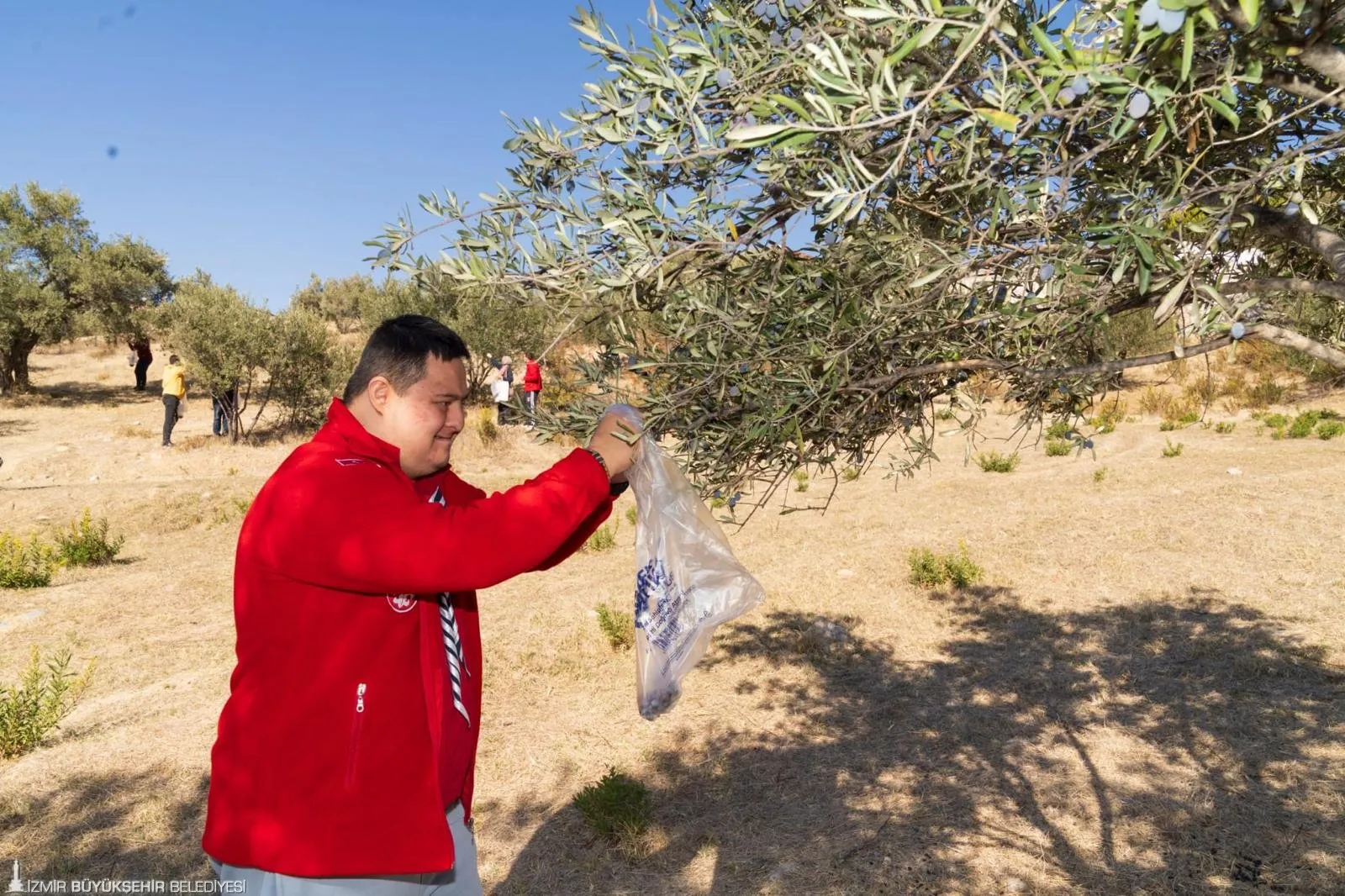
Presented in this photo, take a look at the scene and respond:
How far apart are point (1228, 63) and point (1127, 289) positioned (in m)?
0.63

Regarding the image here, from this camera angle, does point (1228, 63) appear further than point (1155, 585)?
No

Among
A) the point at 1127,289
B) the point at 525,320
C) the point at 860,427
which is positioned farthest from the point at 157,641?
the point at 525,320

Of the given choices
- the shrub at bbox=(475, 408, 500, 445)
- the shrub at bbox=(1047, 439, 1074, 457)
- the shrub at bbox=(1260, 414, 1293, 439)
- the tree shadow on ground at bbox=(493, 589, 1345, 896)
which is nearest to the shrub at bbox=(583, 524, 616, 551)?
the tree shadow on ground at bbox=(493, 589, 1345, 896)

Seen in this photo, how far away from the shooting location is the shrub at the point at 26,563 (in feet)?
32.2

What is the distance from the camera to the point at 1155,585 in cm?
876

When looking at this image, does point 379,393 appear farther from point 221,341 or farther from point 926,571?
point 221,341

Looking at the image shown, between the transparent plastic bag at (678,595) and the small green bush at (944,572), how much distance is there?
680cm

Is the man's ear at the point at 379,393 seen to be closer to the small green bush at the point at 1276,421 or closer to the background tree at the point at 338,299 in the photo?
the small green bush at the point at 1276,421

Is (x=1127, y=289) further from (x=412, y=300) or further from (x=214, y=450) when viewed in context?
(x=412, y=300)

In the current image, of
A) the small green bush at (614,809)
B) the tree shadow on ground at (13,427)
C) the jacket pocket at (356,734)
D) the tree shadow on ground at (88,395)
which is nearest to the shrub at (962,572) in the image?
the small green bush at (614,809)

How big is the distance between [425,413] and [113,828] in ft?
14.5

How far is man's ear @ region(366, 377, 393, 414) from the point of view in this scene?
225cm

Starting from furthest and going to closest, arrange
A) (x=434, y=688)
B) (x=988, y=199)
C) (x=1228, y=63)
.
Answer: (x=988, y=199)
(x=434, y=688)
(x=1228, y=63)

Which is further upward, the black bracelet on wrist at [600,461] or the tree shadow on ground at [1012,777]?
the black bracelet on wrist at [600,461]
